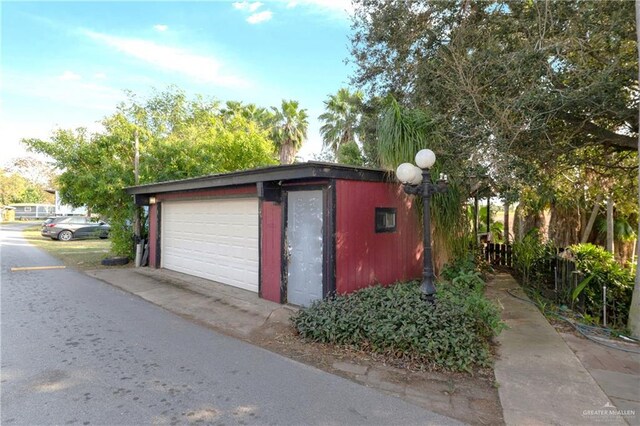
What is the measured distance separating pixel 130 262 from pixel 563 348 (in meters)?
11.2

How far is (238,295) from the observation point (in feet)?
22.6

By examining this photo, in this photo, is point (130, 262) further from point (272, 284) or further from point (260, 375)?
point (260, 375)

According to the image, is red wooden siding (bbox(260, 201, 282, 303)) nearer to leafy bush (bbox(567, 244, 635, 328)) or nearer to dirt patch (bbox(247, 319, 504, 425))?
dirt patch (bbox(247, 319, 504, 425))

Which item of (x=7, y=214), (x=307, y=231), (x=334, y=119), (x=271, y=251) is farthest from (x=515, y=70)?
(x=7, y=214)

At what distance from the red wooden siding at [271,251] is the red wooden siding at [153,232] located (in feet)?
16.6

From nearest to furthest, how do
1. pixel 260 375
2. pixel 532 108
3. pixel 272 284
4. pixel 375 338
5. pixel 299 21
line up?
pixel 260 375 < pixel 375 338 < pixel 532 108 < pixel 272 284 < pixel 299 21

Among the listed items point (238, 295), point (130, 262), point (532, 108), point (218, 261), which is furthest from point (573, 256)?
point (130, 262)

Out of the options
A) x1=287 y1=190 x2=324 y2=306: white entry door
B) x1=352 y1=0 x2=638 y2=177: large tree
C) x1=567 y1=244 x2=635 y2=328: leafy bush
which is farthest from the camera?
x1=567 y1=244 x2=635 y2=328: leafy bush

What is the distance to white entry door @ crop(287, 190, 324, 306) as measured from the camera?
222 inches

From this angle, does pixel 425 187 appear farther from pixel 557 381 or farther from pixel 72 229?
pixel 72 229

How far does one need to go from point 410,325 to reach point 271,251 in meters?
3.14

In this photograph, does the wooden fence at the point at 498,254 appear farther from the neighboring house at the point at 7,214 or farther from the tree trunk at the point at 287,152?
the neighboring house at the point at 7,214

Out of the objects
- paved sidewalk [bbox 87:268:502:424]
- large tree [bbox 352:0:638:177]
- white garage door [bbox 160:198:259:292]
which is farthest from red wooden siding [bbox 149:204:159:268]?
large tree [bbox 352:0:638:177]

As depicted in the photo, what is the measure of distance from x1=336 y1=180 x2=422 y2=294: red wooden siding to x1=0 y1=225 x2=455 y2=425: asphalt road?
77.0 inches
